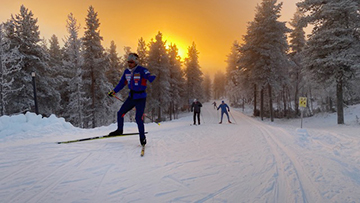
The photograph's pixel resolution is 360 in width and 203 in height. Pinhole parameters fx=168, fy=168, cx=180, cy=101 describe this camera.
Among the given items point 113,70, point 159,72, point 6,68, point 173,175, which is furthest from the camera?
point 113,70

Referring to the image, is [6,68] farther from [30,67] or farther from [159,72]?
[159,72]

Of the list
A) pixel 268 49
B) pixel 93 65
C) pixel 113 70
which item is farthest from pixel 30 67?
pixel 268 49

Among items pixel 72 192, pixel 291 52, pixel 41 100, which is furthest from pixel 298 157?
pixel 291 52

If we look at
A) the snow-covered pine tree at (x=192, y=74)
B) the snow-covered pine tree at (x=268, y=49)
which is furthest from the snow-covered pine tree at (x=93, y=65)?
the snow-covered pine tree at (x=192, y=74)

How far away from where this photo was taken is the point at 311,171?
3486mm

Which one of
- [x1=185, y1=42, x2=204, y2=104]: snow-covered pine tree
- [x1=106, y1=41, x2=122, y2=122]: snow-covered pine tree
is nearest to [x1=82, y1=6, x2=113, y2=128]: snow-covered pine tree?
[x1=106, y1=41, x2=122, y2=122]: snow-covered pine tree

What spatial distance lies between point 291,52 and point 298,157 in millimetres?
30252

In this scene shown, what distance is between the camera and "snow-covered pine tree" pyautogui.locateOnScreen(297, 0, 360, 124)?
1303 cm

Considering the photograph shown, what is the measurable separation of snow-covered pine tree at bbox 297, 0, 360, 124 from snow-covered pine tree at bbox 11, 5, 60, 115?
86.1 feet

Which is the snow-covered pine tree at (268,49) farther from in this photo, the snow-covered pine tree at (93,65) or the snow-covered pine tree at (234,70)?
the snow-covered pine tree at (93,65)

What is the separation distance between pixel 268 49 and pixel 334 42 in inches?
314

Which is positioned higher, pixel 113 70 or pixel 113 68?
pixel 113 68

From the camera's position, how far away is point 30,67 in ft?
58.5

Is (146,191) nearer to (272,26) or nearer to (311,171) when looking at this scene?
(311,171)
